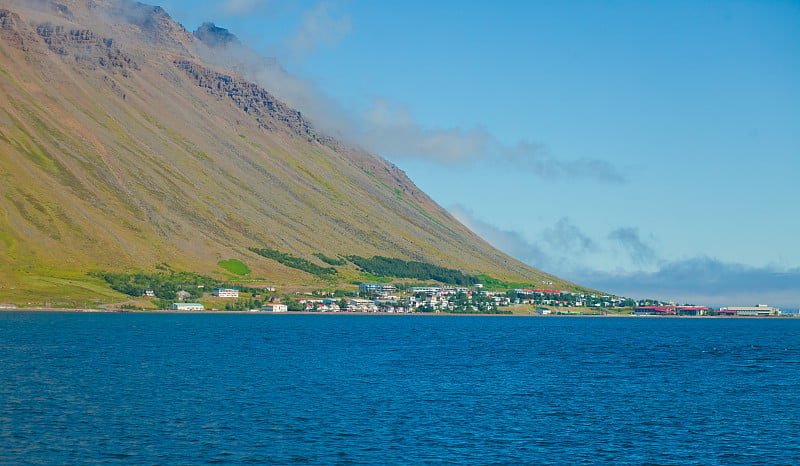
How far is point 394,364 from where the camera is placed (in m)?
129

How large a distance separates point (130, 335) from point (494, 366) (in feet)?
298

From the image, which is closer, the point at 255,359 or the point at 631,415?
the point at 631,415

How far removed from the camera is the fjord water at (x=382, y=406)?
6462cm

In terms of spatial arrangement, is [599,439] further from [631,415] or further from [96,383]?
[96,383]

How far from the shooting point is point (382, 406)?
86125 millimetres

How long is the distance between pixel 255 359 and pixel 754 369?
8629 centimetres

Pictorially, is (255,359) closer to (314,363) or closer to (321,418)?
(314,363)

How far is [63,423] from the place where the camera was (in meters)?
71.3

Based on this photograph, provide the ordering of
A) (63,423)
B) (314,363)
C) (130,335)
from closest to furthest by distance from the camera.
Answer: (63,423) → (314,363) → (130,335)

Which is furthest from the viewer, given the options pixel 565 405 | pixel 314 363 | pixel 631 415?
pixel 314 363

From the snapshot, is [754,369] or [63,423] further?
[754,369]

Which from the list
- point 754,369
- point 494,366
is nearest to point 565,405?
point 494,366

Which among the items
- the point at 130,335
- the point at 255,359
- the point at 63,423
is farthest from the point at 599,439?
the point at 130,335

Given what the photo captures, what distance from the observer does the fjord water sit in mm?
64625
